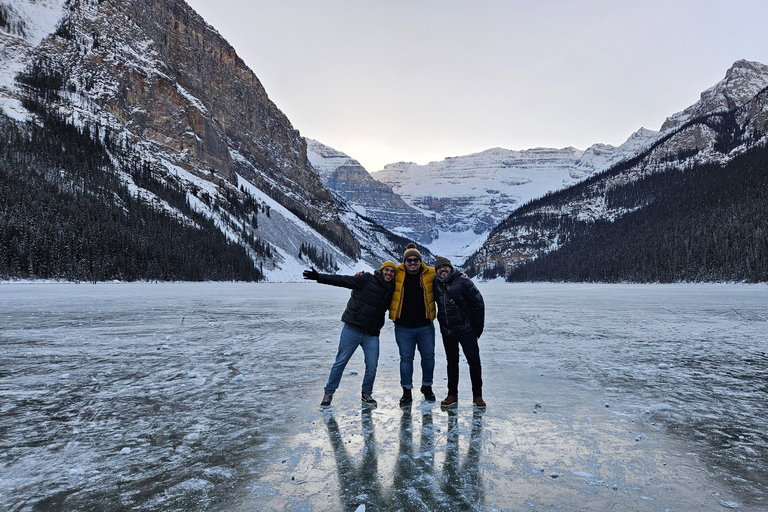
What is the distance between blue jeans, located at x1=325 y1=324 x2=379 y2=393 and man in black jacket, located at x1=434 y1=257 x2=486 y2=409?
1110mm

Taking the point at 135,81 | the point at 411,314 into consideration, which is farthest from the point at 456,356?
the point at 135,81

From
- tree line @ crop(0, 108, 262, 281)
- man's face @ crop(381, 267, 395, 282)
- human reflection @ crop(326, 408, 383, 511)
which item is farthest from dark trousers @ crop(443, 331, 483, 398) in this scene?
tree line @ crop(0, 108, 262, 281)

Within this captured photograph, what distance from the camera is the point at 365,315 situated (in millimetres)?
6457

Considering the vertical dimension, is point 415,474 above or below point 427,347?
below

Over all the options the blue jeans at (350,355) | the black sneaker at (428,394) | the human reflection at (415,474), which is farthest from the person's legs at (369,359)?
the human reflection at (415,474)

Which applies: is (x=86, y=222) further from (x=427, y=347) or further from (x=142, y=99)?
(x=427, y=347)

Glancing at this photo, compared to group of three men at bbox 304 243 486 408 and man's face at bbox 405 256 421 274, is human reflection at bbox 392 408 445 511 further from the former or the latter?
man's face at bbox 405 256 421 274

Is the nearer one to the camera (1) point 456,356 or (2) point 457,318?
(2) point 457,318

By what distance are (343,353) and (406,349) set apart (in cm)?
99

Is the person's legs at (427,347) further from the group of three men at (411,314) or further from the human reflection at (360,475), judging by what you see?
the human reflection at (360,475)

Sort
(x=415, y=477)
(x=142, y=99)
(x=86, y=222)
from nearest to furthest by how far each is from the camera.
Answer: (x=415, y=477), (x=86, y=222), (x=142, y=99)

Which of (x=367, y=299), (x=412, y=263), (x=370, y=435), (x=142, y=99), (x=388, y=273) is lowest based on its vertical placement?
(x=370, y=435)

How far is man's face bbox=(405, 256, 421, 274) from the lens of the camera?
21.2 feet

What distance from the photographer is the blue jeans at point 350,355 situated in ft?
21.2
